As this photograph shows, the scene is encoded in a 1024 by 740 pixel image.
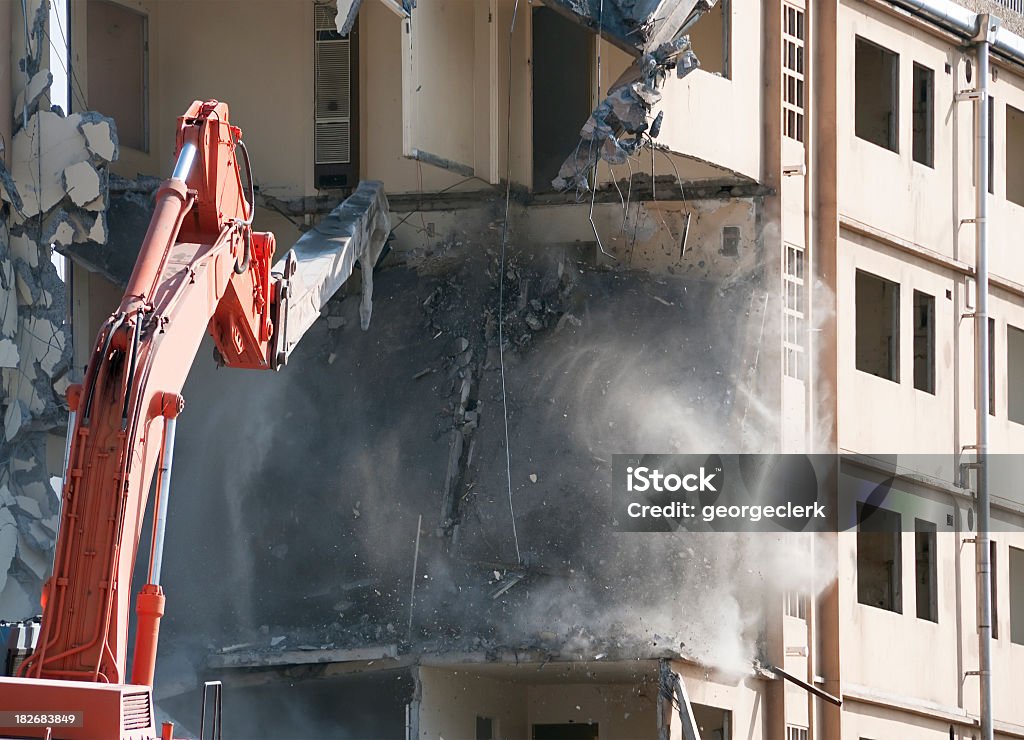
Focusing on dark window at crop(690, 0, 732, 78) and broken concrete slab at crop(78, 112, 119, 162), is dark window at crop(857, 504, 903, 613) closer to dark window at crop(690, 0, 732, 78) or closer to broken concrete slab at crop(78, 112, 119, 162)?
dark window at crop(690, 0, 732, 78)

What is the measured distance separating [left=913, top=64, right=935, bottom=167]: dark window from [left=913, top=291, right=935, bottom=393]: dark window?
1881 millimetres

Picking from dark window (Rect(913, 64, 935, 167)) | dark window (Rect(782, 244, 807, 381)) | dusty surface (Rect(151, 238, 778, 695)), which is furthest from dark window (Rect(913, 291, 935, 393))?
dusty surface (Rect(151, 238, 778, 695))

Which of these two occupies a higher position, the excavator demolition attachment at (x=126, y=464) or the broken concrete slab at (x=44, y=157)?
the broken concrete slab at (x=44, y=157)

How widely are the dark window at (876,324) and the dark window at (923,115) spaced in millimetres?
1826

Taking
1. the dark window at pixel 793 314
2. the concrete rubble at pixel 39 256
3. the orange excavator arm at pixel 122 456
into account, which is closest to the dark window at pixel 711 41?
the dark window at pixel 793 314

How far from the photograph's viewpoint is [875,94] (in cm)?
2641

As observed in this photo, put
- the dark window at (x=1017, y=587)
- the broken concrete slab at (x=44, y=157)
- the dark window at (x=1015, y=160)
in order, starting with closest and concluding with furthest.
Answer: the broken concrete slab at (x=44, y=157) → the dark window at (x=1017, y=587) → the dark window at (x=1015, y=160)

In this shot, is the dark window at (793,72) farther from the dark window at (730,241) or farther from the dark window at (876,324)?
the dark window at (876,324)

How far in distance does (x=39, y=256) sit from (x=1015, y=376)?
572 inches

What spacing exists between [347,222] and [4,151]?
12.6ft

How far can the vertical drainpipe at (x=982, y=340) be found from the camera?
25.2m

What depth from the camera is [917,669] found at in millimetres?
24172

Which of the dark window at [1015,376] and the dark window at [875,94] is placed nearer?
the dark window at [875,94]

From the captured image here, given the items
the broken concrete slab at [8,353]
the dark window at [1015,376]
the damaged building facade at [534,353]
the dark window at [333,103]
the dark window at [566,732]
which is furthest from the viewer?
the dark window at [1015,376]
